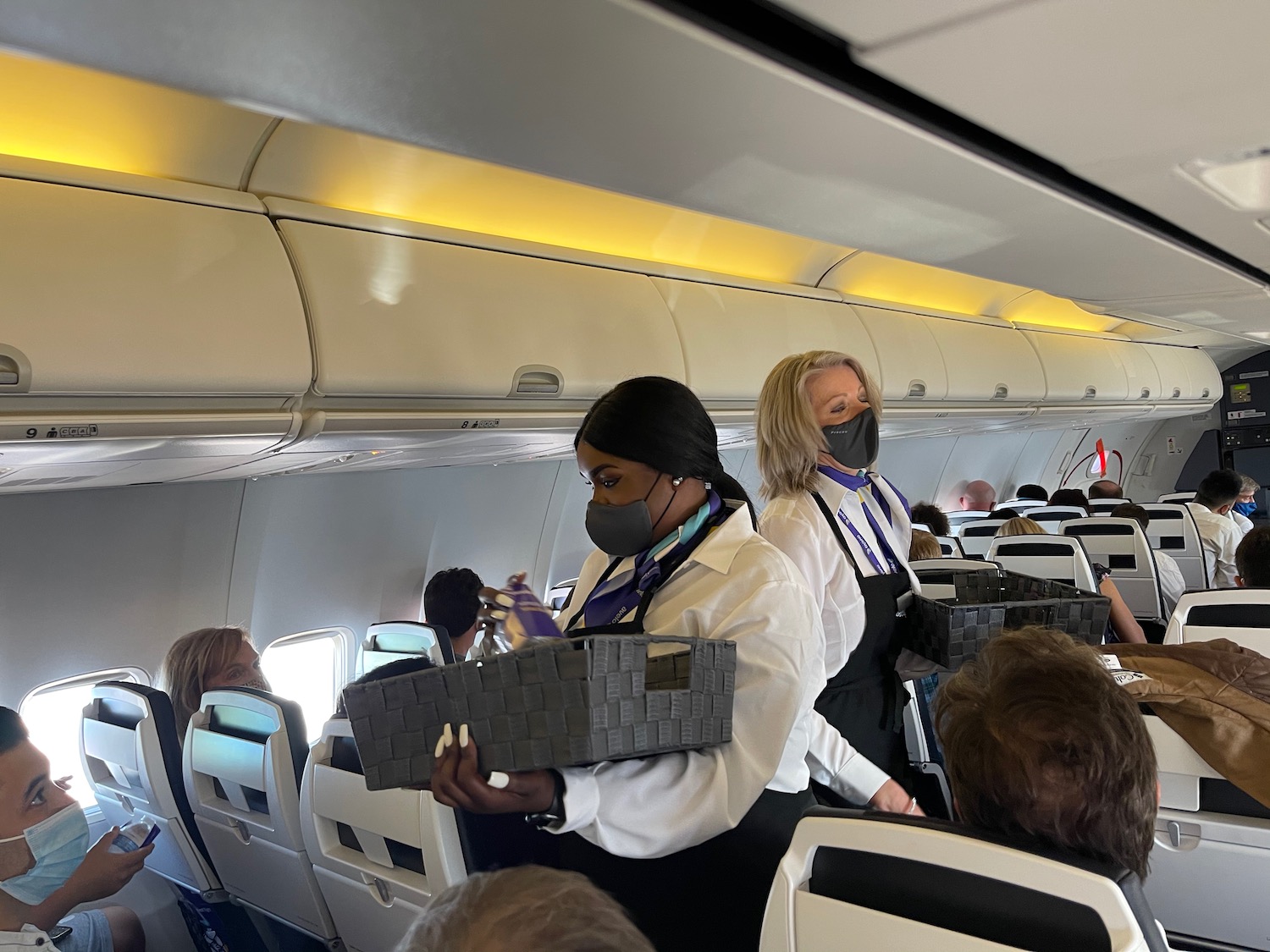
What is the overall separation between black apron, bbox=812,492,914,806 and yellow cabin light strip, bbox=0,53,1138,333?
5.95 feet

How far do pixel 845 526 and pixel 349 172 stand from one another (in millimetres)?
2258

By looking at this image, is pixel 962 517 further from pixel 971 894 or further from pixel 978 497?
pixel 971 894

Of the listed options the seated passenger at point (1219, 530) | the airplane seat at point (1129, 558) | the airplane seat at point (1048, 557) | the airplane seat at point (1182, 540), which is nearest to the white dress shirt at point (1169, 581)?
the airplane seat at point (1129, 558)

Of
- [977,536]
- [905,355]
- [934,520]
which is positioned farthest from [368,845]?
[977,536]

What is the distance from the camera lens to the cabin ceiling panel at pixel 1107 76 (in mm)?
1599

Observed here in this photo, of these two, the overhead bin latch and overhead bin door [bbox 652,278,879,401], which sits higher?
overhead bin door [bbox 652,278,879,401]

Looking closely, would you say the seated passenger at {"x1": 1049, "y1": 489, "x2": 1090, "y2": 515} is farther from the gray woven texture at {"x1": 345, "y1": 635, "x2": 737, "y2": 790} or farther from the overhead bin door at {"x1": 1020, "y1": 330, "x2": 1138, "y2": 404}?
the gray woven texture at {"x1": 345, "y1": 635, "x2": 737, "y2": 790}

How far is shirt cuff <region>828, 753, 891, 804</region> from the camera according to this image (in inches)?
91.1

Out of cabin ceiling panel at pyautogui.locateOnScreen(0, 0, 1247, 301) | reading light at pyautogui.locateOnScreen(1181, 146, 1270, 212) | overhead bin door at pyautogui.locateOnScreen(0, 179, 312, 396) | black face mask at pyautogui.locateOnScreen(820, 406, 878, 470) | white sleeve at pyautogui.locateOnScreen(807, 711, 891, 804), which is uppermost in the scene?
reading light at pyautogui.locateOnScreen(1181, 146, 1270, 212)

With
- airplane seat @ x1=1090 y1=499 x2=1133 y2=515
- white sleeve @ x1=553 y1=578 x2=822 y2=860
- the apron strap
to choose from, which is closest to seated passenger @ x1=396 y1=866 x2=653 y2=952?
white sleeve @ x1=553 y1=578 x2=822 y2=860

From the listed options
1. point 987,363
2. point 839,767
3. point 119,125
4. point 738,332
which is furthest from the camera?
point 987,363

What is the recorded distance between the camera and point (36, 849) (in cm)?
319

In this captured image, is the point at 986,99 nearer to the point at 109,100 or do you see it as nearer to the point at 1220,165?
the point at 1220,165

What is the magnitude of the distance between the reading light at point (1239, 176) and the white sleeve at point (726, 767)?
1.70 m
